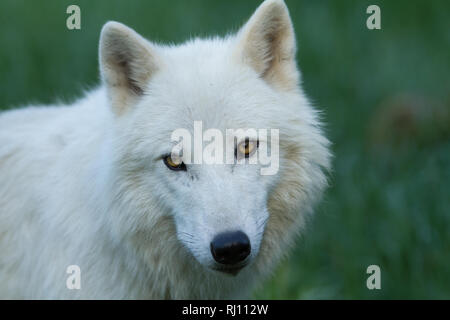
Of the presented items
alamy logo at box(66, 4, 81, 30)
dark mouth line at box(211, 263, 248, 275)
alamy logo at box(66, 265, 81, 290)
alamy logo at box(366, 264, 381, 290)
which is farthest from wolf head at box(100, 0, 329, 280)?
alamy logo at box(366, 264, 381, 290)

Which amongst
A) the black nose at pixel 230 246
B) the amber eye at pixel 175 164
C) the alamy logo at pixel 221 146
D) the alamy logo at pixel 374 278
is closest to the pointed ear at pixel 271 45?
the alamy logo at pixel 221 146

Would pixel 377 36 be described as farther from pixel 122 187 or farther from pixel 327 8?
pixel 122 187

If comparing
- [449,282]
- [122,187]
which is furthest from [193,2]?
[122,187]

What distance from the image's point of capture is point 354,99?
8938 millimetres

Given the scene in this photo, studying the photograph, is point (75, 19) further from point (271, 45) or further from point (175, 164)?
point (175, 164)

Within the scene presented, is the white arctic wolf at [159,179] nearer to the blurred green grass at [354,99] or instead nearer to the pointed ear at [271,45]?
the pointed ear at [271,45]

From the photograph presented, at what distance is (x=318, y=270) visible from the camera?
6.38 m

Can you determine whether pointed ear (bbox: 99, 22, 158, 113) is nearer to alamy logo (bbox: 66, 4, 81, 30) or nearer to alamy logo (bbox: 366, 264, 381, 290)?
alamy logo (bbox: 66, 4, 81, 30)

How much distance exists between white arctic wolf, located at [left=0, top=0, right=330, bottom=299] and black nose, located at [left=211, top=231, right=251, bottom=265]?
0.10 meters

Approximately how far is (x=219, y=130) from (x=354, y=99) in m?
5.45

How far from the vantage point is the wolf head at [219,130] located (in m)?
3.73

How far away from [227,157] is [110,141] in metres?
0.76

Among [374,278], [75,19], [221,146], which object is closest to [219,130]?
[221,146]

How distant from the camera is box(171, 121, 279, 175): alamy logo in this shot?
Result: 149 inches
